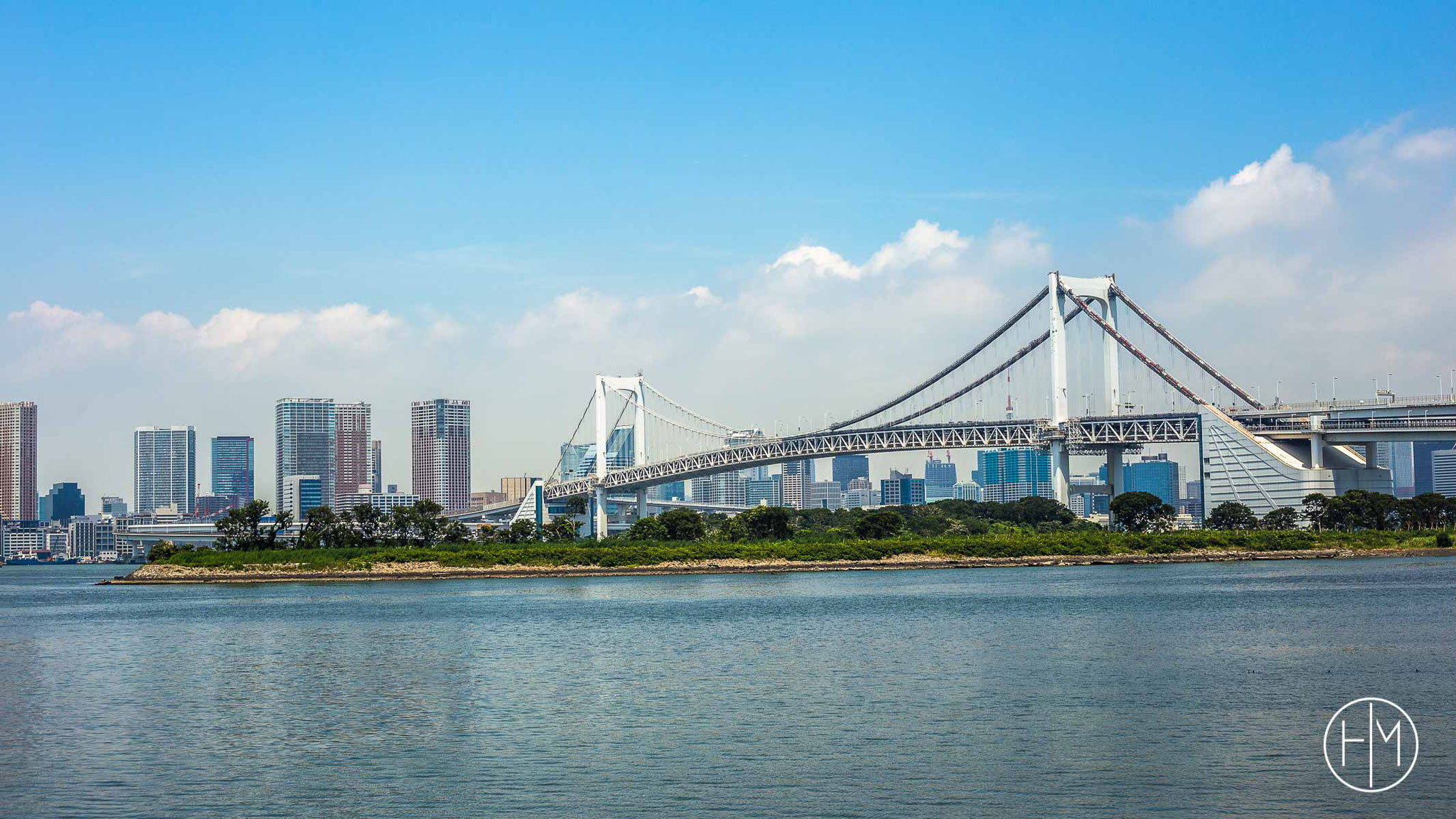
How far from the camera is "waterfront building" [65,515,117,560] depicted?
148 m

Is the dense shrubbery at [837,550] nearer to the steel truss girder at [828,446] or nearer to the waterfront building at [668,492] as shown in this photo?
the steel truss girder at [828,446]

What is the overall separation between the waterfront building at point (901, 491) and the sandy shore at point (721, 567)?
422 feet

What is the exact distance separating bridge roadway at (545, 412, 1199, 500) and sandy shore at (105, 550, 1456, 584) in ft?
32.4

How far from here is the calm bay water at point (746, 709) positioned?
11.4 m

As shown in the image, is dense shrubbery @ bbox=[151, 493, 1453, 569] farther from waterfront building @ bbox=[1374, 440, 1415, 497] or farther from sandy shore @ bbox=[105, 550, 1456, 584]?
waterfront building @ bbox=[1374, 440, 1415, 497]

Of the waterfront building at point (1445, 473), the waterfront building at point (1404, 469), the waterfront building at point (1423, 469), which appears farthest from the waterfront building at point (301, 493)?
the waterfront building at point (1404, 469)

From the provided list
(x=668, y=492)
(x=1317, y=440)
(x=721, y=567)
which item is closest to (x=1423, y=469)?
(x=668, y=492)

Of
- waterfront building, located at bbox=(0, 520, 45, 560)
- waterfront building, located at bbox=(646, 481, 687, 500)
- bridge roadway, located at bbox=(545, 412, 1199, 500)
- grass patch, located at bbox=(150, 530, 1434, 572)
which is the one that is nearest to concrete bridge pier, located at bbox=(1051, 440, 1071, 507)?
bridge roadway, located at bbox=(545, 412, 1199, 500)

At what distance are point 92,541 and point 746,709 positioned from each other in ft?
499

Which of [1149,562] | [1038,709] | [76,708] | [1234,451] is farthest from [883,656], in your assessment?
[1234,451]

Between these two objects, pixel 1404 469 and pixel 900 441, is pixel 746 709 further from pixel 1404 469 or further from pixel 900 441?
pixel 1404 469

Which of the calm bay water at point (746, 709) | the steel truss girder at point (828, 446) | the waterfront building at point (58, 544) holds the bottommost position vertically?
the waterfront building at point (58, 544)

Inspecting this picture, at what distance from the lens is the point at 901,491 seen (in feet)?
600

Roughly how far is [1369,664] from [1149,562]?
106ft
